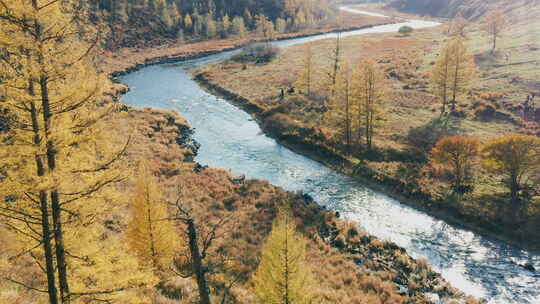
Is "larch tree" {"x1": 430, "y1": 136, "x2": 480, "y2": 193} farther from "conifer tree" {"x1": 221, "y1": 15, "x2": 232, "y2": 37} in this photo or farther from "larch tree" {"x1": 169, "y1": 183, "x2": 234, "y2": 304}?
"conifer tree" {"x1": 221, "y1": 15, "x2": 232, "y2": 37}

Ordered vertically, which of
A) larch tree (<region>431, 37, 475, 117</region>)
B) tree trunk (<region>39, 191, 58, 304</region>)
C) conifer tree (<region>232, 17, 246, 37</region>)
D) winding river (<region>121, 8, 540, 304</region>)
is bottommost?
winding river (<region>121, 8, 540, 304</region>)

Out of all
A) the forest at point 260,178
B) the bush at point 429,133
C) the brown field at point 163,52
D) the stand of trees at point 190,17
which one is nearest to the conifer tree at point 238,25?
the stand of trees at point 190,17

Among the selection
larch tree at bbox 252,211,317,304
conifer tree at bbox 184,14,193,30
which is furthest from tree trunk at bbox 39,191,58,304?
conifer tree at bbox 184,14,193,30

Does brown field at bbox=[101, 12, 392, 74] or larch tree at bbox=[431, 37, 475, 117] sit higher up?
brown field at bbox=[101, 12, 392, 74]

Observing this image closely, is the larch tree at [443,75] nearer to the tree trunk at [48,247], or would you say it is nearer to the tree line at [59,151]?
the tree line at [59,151]

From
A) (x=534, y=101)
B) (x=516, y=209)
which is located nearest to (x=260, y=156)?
(x=516, y=209)

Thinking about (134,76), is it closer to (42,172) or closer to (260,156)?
(260,156)
